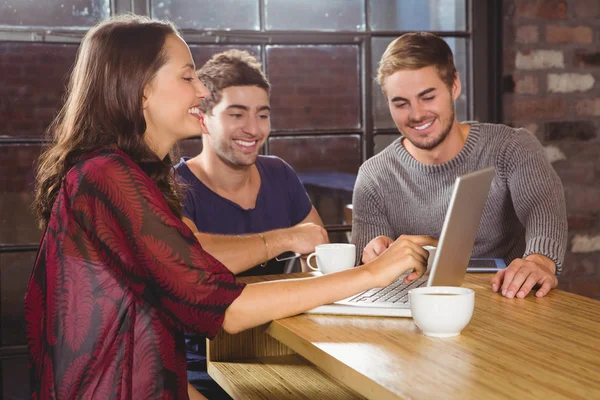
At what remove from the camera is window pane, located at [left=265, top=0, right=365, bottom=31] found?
292cm

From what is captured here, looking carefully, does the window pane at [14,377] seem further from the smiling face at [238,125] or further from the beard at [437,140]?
the beard at [437,140]

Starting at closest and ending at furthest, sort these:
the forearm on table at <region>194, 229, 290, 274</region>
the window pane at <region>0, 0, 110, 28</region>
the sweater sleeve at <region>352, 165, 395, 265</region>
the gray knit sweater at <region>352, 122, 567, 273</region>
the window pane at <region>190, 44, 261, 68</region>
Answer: the forearm on table at <region>194, 229, 290, 274</region> → the gray knit sweater at <region>352, 122, 567, 273</region> → the sweater sleeve at <region>352, 165, 395, 265</region> → the window pane at <region>0, 0, 110, 28</region> → the window pane at <region>190, 44, 261, 68</region>

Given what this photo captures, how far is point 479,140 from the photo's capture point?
236 centimetres

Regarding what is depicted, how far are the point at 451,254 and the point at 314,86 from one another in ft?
5.44

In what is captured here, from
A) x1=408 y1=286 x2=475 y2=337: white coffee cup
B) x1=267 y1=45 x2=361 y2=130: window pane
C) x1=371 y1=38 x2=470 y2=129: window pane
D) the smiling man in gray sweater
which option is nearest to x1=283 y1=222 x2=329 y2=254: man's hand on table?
the smiling man in gray sweater

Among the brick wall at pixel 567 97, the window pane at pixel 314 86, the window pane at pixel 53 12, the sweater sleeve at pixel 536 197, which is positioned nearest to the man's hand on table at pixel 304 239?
the sweater sleeve at pixel 536 197

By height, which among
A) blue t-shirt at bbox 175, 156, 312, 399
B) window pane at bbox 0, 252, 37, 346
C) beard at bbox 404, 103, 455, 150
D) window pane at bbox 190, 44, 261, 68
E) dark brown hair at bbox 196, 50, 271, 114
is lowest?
window pane at bbox 0, 252, 37, 346

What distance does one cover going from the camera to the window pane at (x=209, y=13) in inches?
111

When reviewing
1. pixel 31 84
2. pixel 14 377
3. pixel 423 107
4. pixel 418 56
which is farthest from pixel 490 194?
pixel 14 377

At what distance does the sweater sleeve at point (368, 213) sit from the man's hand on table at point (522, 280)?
0.78 m

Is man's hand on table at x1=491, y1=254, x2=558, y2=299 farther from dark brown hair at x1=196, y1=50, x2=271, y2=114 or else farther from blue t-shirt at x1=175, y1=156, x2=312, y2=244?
dark brown hair at x1=196, y1=50, x2=271, y2=114

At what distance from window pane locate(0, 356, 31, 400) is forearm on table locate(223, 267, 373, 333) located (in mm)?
1634

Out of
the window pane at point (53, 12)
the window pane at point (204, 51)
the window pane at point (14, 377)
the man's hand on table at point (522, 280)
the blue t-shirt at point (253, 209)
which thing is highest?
the window pane at point (53, 12)

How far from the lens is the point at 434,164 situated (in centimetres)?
240
